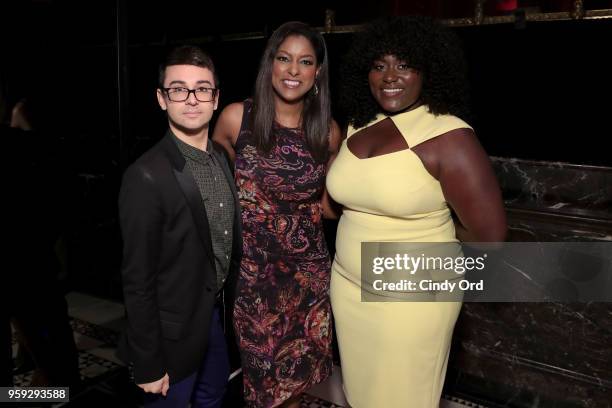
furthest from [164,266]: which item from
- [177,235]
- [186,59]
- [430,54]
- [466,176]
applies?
[430,54]

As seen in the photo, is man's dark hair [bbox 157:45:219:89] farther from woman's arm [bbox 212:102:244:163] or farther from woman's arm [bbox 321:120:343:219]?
woman's arm [bbox 321:120:343:219]

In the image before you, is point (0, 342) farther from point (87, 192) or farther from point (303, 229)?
point (303, 229)

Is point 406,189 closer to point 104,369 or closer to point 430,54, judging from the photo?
point 430,54

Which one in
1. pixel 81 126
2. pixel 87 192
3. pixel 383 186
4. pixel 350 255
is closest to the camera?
pixel 383 186

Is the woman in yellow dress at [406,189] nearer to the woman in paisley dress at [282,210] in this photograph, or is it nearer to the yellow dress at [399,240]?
the yellow dress at [399,240]

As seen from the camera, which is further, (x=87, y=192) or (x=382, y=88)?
(x=87, y=192)

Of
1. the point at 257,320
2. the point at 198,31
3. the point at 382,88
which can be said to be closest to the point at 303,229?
the point at 257,320

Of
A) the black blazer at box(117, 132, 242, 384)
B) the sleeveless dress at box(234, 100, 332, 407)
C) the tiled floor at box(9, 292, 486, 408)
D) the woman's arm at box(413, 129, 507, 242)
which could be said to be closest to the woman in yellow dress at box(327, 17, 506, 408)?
the woman's arm at box(413, 129, 507, 242)

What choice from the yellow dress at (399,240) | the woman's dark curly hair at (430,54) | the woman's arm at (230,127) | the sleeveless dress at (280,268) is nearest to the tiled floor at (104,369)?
the sleeveless dress at (280,268)

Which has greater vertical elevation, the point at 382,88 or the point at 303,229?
the point at 382,88

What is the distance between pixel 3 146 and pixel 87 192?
3.35 feet

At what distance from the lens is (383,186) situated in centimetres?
173

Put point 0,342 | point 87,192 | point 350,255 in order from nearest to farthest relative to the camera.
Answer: point 350,255, point 0,342, point 87,192

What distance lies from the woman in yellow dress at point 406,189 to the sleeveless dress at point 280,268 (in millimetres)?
146
